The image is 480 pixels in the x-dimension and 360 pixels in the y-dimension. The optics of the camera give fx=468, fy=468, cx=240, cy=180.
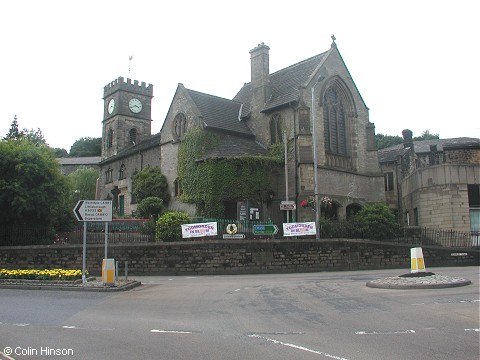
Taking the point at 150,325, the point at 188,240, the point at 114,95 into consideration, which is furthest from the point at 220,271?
the point at 114,95

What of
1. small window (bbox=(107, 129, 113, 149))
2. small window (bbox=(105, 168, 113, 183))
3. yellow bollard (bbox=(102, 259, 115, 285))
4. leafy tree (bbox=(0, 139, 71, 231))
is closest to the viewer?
yellow bollard (bbox=(102, 259, 115, 285))

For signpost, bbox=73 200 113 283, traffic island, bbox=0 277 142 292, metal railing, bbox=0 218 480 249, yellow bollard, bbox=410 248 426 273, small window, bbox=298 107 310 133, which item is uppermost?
small window, bbox=298 107 310 133

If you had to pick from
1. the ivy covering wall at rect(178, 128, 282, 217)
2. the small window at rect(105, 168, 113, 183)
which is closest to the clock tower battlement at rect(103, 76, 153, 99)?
the small window at rect(105, 168, 113, 183)

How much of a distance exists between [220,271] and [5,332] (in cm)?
1453

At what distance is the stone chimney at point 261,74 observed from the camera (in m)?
36.1

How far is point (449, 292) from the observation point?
42.9 feet

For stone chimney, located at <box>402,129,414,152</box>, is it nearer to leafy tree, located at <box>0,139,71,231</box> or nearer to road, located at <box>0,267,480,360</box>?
leafy tree, located at <box>0,139,71,231</box>

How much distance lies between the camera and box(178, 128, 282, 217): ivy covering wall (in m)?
31.3

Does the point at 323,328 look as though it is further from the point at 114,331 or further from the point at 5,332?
the point at 5,332

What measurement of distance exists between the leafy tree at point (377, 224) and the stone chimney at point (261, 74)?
41.7ft

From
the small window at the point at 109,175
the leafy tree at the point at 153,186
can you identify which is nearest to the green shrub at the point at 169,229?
the leafy tree at the point at 153,186

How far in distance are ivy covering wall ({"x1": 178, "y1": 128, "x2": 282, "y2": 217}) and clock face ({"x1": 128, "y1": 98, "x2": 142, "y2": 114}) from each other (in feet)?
99.7

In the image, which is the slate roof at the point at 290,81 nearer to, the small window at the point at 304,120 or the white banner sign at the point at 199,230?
the small window at the point at 304,120

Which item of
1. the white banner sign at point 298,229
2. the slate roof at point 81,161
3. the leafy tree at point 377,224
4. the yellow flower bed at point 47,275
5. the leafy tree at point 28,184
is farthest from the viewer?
the slate roof at point 81,161
